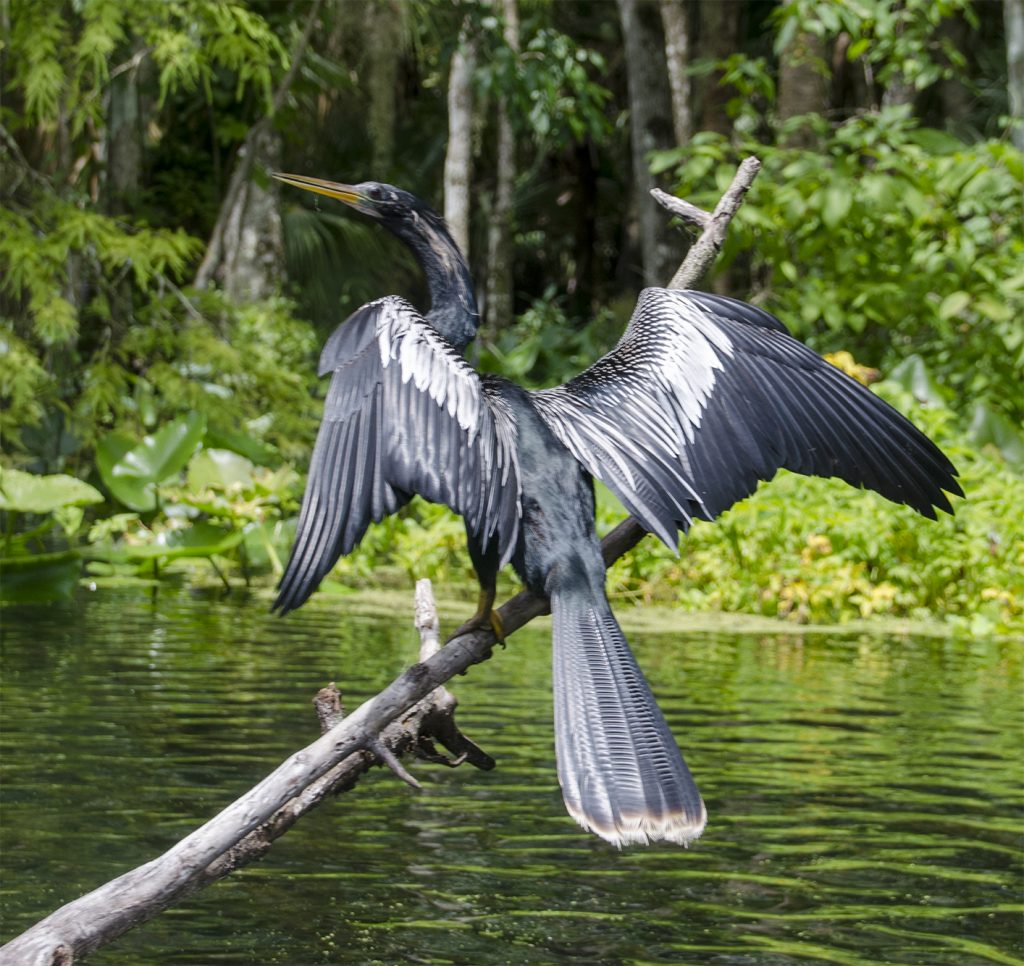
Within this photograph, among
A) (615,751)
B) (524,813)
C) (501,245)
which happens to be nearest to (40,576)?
(524,813)

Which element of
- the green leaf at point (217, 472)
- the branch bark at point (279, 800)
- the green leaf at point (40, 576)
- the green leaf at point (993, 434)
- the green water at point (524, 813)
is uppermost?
the green leaf at point (993, 434)

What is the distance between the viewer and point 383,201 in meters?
3.09

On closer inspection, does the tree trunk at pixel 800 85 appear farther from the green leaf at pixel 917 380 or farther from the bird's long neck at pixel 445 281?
the bird's long neck at pixel 445 281

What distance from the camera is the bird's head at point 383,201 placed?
9.99ft

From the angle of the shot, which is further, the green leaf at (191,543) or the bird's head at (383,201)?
the green leaf at (191,543)

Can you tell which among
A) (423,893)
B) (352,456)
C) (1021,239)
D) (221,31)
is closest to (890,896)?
(423,893)

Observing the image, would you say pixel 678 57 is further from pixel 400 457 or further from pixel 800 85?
pixel 400 457

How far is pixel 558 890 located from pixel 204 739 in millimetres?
1731

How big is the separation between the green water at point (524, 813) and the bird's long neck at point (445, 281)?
4.07 ft

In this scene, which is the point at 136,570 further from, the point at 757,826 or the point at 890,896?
the point at 890,896

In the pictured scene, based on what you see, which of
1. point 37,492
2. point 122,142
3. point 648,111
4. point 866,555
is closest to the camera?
point 37,492

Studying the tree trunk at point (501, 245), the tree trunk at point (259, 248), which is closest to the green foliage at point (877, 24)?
the tree trunk at point (501, 245)

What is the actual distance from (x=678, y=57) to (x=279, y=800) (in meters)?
11.1

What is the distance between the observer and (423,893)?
12.0ft
